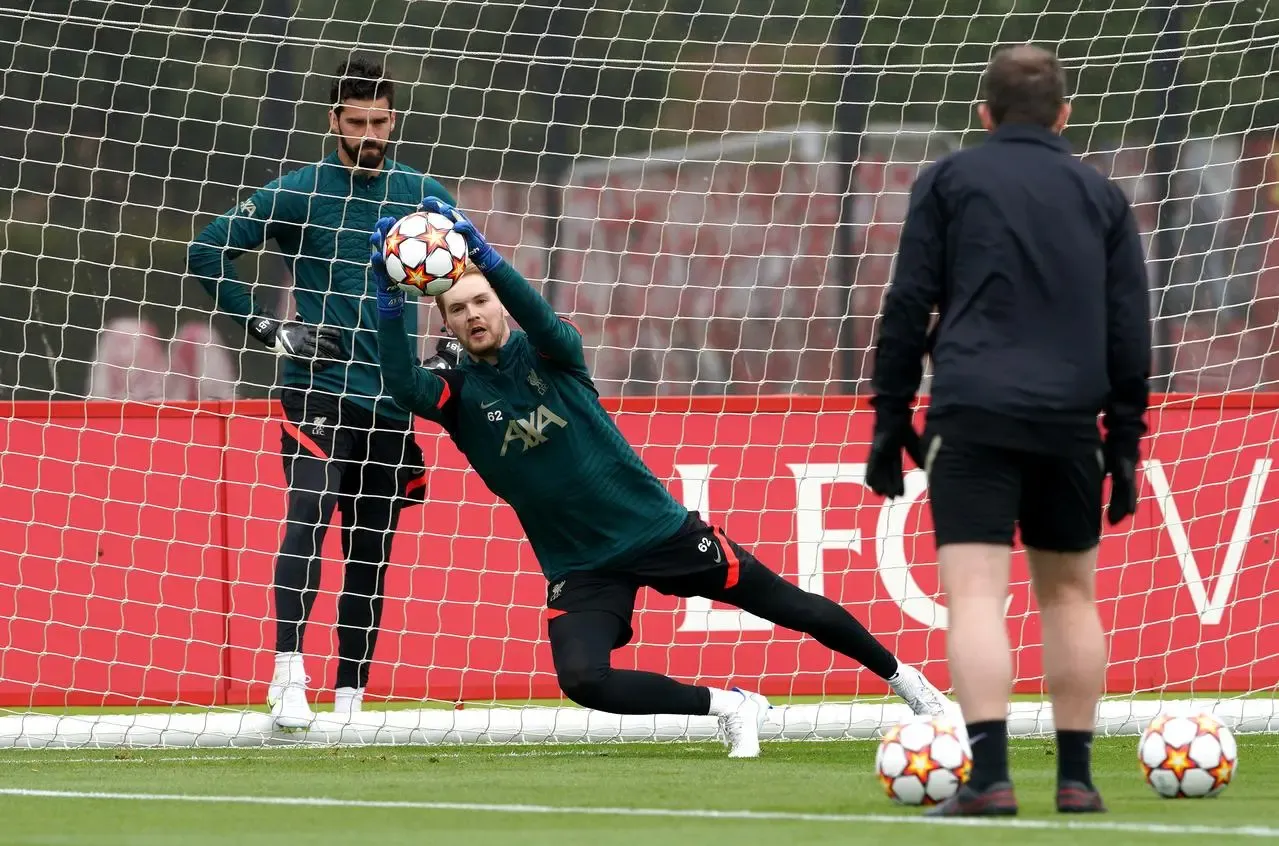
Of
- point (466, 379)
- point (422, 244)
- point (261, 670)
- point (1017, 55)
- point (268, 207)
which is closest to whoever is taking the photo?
point (1017, 55)

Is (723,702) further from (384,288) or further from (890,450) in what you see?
(890,450)

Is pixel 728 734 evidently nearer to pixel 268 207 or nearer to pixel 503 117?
pixel 268 207

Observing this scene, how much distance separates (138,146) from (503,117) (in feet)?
5.84

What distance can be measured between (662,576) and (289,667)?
1466 millimetres

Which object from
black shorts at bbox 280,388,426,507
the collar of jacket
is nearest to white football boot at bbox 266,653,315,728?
black shorts at bbox 280,388,426,507

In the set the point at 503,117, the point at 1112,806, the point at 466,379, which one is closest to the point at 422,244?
the point at 466,379

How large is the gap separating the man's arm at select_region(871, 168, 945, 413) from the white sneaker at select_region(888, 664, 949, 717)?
7.07 feet

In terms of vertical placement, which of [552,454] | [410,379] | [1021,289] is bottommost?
[552,454]

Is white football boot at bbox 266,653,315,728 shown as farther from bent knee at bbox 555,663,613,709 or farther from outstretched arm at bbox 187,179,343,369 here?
bent knee at bbox 555,663,613,709

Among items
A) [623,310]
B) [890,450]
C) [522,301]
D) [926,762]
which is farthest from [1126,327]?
[623,310]

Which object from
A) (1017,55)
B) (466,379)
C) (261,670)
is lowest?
(261,670)

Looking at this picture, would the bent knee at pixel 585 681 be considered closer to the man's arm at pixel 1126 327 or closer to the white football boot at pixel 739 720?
the white football boot at pixel 739 720

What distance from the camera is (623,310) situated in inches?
390

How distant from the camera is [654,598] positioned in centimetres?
818
